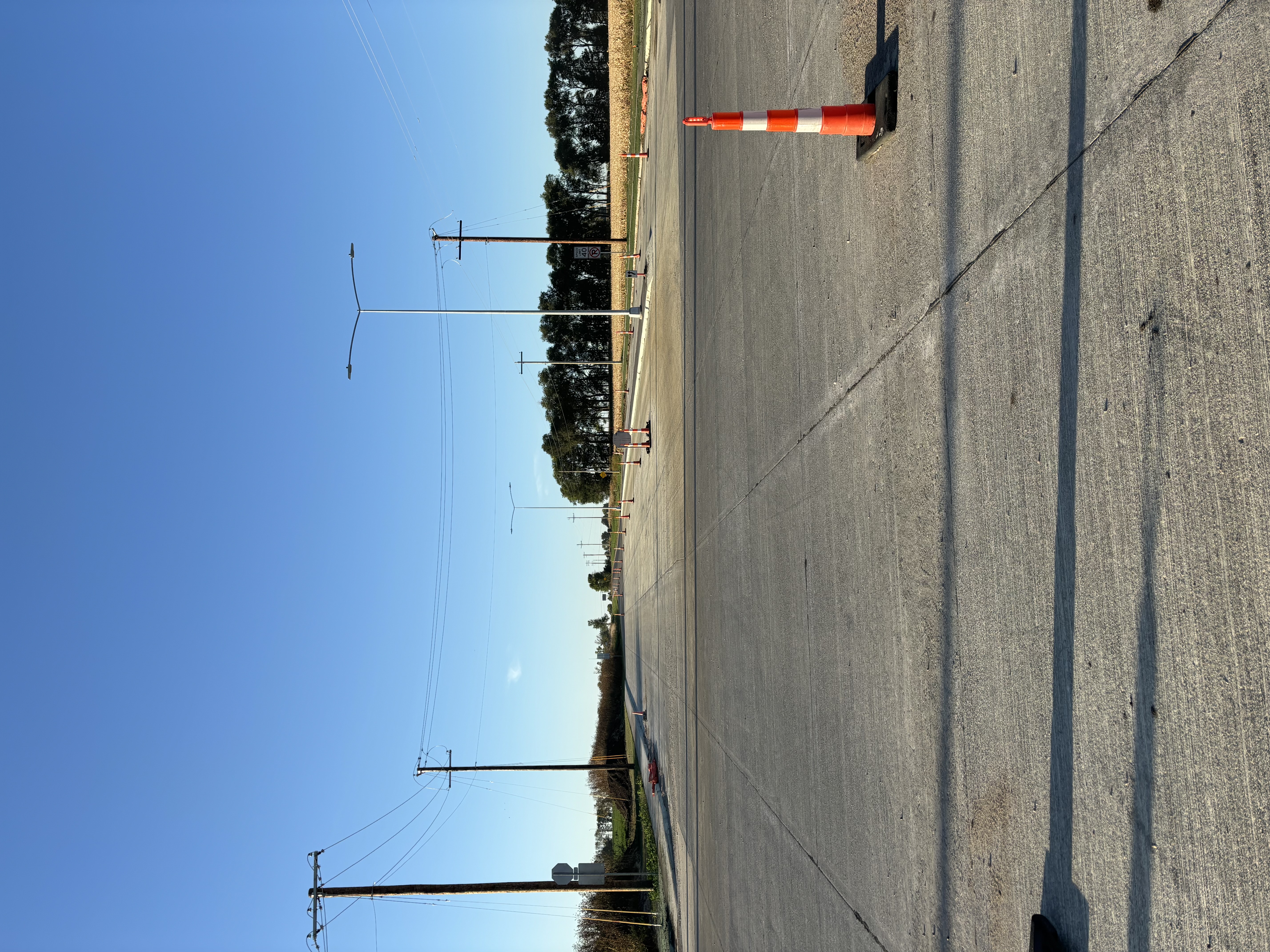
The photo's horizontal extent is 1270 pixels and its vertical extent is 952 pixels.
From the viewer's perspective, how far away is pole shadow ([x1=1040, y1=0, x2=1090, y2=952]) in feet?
9.12

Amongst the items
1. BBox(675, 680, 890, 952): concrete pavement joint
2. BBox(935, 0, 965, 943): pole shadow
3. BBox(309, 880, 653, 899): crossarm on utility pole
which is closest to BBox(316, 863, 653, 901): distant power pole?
BBox(309, 880, 653, 899): crossarm on utility pole

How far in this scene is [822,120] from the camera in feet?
15.2

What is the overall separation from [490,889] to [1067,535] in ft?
81.9

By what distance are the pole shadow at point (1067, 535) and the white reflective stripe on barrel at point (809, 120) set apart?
190 cm

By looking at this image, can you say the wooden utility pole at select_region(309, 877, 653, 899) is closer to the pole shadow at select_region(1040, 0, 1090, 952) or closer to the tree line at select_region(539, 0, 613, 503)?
the pole shadow at select_region(1040, 0, 1090, 952)

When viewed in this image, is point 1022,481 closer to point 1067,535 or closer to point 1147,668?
point 1067,535

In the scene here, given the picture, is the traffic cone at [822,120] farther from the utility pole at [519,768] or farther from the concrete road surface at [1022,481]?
the utility pole at [519,768]

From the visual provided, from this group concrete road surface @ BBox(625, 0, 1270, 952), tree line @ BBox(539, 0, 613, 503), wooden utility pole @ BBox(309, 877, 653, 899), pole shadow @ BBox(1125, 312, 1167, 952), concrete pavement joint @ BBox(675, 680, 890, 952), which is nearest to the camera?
concrete road surface @ BBox(625, 0, 1270, 952)

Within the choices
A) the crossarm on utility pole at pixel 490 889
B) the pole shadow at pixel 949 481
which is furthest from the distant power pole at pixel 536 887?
the pole shadow at pixel 949 481

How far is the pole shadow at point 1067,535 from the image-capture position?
9.12 ft

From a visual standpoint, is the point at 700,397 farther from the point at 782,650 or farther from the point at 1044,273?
the point at 1044,273

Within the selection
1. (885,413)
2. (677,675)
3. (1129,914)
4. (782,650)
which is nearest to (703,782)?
(677,675)

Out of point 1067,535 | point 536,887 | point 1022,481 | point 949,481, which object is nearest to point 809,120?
point 949,481

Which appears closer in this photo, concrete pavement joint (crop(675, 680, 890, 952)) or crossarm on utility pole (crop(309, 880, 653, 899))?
concrete pavement joint (crop(675, 680, 890, 952))
